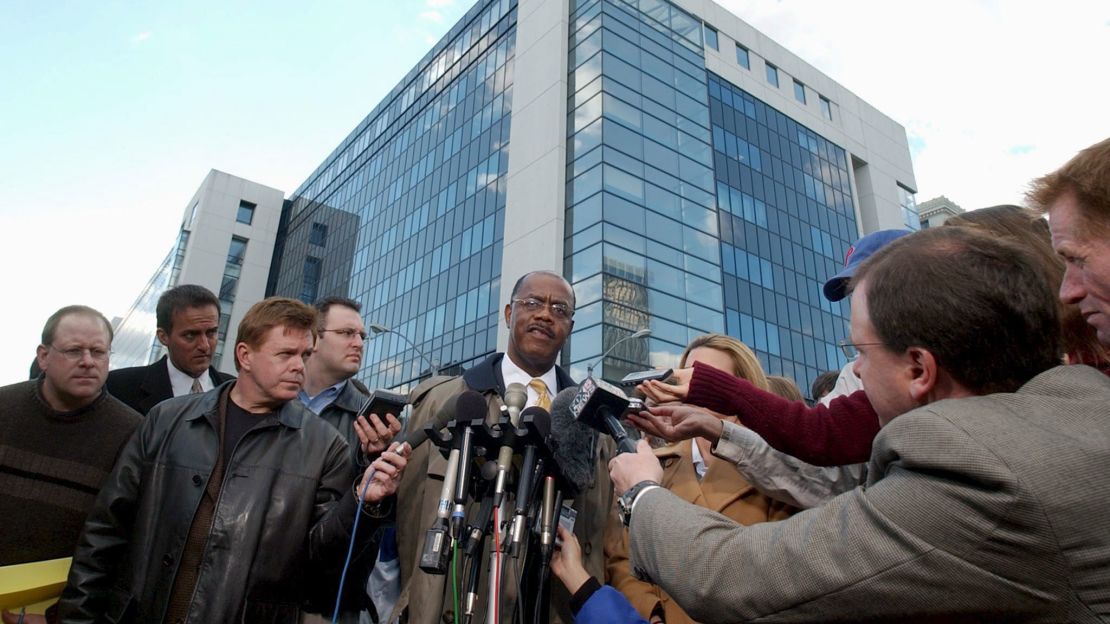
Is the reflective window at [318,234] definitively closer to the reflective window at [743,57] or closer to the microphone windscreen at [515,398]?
Result: the reflective window at [743,57]

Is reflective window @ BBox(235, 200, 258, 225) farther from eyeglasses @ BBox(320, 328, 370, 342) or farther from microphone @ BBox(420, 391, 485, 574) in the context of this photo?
microphone @ BBox(420, 391, 485, 574)

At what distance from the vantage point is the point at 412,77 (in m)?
36.7

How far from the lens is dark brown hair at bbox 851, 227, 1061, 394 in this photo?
4.89 feet

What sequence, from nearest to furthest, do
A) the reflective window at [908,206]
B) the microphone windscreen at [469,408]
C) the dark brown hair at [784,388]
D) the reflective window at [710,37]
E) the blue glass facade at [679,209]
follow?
the microphone windscreen at [469,408] < the dark brown hair at [784,388] < the blue glass facade at [679,209] < the reflective window at [710,37] < the reflective window at [908,206]

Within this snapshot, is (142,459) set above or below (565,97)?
below

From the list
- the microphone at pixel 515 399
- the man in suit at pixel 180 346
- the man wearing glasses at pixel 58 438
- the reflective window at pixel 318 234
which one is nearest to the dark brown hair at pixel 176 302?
the man in suit at pixel 180 346

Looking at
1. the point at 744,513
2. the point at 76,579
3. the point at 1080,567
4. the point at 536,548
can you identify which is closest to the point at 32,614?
the point at 76,579

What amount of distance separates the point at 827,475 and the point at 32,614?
323 centimetres

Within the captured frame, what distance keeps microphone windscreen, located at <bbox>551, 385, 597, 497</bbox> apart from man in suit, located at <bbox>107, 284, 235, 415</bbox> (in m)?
3.44

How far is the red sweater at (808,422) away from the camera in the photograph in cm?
216

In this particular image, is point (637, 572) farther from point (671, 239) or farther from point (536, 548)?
point (671, 239)

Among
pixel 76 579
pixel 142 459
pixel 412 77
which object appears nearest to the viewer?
pixel 76 579

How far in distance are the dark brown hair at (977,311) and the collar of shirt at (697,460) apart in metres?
1.47

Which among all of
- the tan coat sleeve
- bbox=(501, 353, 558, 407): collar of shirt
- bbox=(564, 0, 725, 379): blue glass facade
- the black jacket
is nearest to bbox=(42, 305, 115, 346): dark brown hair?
the black jacket
